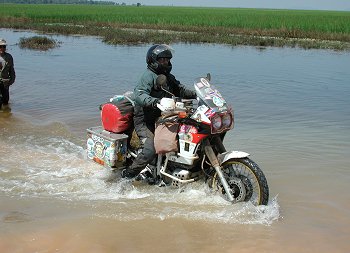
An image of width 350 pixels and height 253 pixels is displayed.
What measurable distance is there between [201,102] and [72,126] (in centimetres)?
455

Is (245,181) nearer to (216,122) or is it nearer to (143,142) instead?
(216,122)

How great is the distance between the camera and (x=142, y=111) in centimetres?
549

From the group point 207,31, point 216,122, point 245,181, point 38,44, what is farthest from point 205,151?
point 207,31

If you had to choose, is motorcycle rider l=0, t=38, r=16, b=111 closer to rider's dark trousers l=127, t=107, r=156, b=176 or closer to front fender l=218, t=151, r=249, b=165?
rider's dark trousers l=127, t=107, r=156, b=176

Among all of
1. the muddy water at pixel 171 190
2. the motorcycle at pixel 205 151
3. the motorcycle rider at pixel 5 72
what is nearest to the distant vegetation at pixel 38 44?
the muddy water at pixel 171 190

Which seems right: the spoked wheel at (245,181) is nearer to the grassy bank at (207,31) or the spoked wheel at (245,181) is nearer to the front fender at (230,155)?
the front fender at (230,155)

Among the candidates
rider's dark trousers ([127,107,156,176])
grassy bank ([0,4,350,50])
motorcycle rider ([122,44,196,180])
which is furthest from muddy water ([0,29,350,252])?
grassy bank ([0,4,350,50])

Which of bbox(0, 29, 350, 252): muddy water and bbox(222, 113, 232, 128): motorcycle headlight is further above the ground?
bbox(222, 113, 232, 128): motorcycle headlight

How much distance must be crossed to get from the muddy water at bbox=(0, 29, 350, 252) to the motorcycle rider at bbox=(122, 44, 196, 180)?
0.42m

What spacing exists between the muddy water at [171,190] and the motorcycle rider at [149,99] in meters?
0.42

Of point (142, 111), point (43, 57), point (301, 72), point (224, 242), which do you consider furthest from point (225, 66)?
point (224, 242)

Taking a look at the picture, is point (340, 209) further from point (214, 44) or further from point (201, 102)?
point (214, 44)

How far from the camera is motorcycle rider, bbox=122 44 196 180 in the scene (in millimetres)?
5199

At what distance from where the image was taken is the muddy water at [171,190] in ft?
14.0
